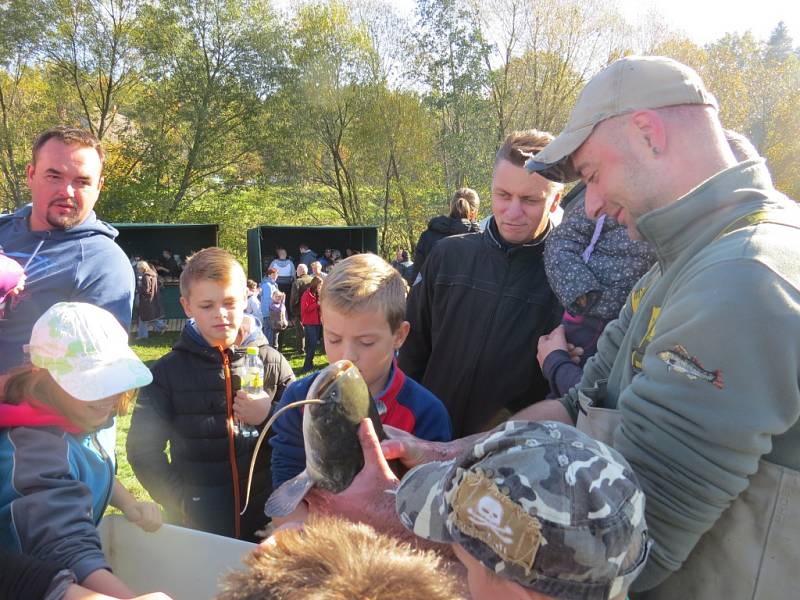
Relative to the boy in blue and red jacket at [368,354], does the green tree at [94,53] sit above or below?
above

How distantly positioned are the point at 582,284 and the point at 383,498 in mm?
1452

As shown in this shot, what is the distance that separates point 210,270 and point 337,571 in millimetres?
2636

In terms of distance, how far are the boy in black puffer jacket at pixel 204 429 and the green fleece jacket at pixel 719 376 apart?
7.25ft

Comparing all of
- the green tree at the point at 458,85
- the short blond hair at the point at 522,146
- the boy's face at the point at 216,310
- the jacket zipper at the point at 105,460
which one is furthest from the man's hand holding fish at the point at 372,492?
the green tree at the point at 458,85

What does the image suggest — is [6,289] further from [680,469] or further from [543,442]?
[680,469]

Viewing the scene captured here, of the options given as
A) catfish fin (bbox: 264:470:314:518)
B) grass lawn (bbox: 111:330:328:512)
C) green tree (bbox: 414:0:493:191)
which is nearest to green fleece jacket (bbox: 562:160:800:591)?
catfish fin (bbox: 264:470:314:518)

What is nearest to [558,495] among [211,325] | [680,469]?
[680,469]

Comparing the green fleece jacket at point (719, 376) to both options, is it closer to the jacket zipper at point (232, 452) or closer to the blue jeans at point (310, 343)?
the jacket zipper at point (232, 452)

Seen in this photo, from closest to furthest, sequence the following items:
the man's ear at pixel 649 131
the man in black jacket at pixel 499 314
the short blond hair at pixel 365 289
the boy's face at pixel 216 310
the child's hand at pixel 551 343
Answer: the man's ear at pixel 649 131, the short blond hair at pixel 365 289, the child's hand at pixel 551 343, the man in black jacket at pixel 499 314, the boy's face at pixel 216 310

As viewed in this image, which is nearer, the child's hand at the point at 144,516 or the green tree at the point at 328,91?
the child's hand at the point at 144,516

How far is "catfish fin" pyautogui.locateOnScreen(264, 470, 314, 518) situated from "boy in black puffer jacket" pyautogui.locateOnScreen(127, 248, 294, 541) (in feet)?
4.82

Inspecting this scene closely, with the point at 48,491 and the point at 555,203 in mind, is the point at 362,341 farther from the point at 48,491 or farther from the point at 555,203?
the point at 555,203

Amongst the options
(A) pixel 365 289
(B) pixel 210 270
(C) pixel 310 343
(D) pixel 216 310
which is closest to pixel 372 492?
(A) pixel 365 289

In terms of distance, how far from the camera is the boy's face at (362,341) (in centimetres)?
213
